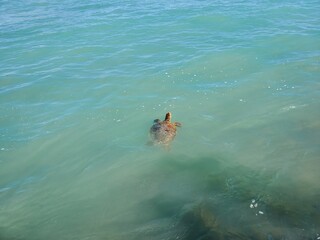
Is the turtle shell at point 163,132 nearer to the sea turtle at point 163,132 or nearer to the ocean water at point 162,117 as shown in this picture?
the sea turtle at point 163,132

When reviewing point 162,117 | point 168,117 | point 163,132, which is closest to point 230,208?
point 163,132

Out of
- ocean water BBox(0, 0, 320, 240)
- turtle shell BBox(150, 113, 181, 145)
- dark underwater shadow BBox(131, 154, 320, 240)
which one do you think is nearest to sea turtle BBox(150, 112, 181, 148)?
turtle shell BBox(150, 113, 181, 145)

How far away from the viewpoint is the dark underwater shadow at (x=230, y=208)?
8.29 metres

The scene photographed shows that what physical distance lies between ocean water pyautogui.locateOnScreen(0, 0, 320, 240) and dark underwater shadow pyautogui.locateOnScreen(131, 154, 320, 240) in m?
0.03

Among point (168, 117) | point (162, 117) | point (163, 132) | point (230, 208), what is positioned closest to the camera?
point (230, 208)

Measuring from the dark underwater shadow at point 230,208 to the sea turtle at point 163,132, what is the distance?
4.39 feet

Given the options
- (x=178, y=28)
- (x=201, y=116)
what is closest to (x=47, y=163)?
(x=201, y=116)

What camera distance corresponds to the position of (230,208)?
356 inches

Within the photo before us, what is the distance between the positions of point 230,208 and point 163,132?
3.68m

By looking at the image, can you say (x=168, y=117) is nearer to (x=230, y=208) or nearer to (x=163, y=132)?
(x=163, y=132)

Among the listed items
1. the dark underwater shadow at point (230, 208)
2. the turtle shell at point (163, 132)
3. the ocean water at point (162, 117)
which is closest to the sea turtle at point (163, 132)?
the turtle shell at point (163, 132)

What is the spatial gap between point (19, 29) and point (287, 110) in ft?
53.6

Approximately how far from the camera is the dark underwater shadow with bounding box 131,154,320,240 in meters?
8.29

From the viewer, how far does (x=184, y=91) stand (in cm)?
1492
